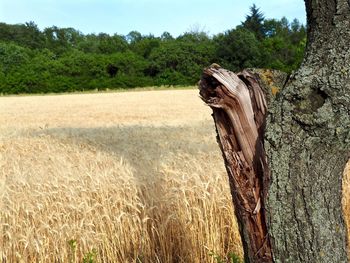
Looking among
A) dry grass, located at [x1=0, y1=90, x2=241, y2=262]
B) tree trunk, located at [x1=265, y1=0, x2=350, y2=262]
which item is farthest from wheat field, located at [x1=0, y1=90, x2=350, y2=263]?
tree trunk, located at [x1=265, y1=0, x2=350, y2=262]

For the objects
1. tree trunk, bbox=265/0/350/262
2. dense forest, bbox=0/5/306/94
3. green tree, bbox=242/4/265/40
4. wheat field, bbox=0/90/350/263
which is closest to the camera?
tree trunk, bbox=265/0/350/262

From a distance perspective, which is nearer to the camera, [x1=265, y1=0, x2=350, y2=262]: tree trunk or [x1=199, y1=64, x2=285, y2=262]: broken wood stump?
[x1=265, y1=0, x2=350, y2=262]: tree trunk

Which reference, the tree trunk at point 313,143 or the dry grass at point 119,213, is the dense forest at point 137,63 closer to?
the dry grass at point 119,213

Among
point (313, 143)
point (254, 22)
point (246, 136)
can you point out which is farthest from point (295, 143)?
point (254, 22)

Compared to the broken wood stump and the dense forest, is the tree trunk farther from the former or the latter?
the dense forest

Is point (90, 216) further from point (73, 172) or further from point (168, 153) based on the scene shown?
point (168, 153)

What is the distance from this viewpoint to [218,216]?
3.77 m

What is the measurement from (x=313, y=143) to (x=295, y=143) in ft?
Result: 0.22

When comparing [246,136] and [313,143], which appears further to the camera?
[246,136]

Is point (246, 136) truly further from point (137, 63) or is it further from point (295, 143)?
point (137, 63)

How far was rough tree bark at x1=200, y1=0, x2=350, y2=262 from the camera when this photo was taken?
1.75 metres

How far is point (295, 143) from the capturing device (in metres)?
1.78

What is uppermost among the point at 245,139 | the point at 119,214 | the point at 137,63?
the point at 137,63

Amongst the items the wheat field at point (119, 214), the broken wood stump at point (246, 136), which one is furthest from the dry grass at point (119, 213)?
the broken wood stump at point (246, 136)
